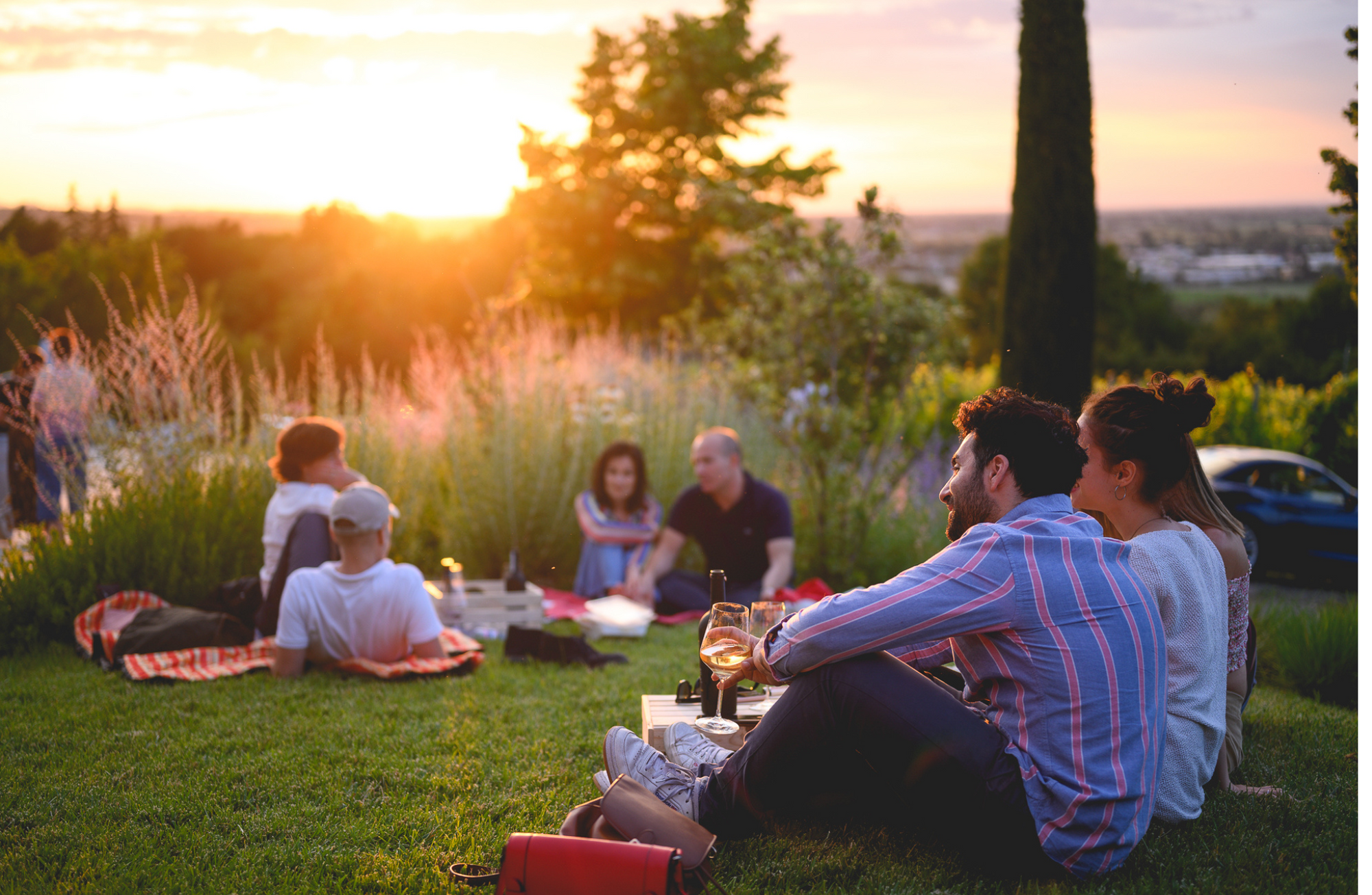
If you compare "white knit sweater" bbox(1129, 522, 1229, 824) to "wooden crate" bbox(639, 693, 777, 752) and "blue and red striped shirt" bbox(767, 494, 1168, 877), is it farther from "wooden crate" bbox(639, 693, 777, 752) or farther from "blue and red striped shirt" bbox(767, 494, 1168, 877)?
"wooden crate" bbox(639, 693, 777, 752)

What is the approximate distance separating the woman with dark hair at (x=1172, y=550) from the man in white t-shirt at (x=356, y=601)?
9.24ft

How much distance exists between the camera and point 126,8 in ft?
19.4

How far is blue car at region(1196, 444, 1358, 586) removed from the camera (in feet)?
27.9

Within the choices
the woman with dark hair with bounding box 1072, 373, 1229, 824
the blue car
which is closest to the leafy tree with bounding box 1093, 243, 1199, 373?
the blue car

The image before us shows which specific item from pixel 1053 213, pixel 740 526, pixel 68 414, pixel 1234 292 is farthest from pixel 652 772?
pixel 1234 292

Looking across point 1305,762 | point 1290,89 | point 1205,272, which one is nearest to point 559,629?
point 1305,762

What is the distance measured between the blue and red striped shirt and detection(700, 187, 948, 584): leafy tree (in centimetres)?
407

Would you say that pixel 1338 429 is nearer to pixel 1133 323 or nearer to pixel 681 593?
pixel 681 593

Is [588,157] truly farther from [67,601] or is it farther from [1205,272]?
[1205,272]

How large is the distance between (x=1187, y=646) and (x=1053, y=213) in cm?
507

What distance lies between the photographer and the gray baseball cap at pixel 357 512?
401 centimetres

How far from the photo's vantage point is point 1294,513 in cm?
861

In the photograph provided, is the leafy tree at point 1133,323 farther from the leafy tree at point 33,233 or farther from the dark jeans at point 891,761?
the dark jeans at point 891,761

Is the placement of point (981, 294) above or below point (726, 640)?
above
